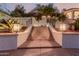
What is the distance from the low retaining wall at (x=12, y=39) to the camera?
3432 mm

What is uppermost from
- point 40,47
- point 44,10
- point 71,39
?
point 44,10

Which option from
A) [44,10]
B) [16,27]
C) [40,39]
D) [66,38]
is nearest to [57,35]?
[66,38]

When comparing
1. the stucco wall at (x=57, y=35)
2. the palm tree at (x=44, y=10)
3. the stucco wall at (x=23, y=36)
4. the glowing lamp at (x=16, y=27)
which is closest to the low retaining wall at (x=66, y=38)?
the stucco wall at (x=57, y=35)

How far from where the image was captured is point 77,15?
345 cm

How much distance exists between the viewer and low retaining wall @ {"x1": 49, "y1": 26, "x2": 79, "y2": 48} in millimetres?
3463

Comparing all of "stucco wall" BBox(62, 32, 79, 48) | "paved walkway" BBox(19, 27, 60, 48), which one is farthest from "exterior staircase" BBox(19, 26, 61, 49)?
"stucco wall" BBox(62, 32, 79, 48)

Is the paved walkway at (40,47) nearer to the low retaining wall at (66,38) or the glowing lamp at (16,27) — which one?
the low retaining wall at (66,38)

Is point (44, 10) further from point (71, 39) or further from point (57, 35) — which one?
point (71, 39)

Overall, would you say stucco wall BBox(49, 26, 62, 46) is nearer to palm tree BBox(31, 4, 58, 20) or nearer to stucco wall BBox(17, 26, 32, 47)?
palm tree BBox(31, 4, 58, 20)

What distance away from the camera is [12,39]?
3453mm

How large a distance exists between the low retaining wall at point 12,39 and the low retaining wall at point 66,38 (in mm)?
445

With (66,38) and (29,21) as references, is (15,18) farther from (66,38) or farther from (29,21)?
(66,38)

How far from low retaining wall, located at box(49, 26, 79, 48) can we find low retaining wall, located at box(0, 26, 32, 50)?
1.46 ft

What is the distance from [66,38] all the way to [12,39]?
911mm
